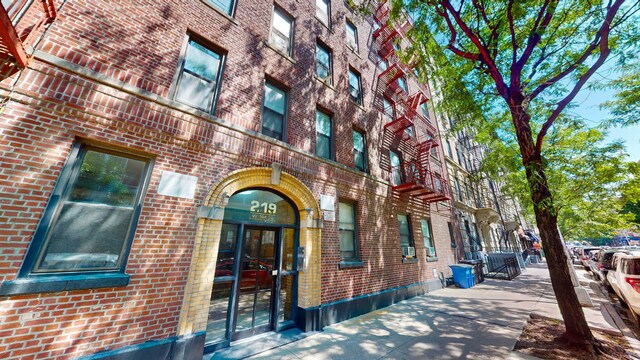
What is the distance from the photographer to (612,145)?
7895 mm

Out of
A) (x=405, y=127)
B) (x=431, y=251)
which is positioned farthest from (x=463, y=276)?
(x=405, y=127)

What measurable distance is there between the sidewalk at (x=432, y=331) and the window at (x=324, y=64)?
843 centimetres

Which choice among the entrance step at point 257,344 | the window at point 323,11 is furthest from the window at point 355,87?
the entrance step at point 257,344

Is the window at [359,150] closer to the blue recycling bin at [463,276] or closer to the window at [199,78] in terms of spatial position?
the window at [199,78]

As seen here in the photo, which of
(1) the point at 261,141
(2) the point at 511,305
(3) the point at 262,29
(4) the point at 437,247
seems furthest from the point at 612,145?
(3) the point at 262,29

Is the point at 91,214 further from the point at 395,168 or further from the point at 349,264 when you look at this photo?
the point at 395,168

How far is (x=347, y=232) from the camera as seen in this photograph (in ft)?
25.4

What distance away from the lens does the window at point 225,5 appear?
6.57 meters

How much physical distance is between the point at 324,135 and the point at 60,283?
23.2ft

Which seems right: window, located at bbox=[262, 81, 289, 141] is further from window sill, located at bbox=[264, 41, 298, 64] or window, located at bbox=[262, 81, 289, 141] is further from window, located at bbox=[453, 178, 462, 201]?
window, located at bbox=[453, 178, 462, 201]

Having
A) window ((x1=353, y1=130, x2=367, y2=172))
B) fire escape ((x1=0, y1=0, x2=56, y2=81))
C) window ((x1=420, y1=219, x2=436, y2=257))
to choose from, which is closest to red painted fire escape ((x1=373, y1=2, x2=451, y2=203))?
window ((x1=420, y1=219, x2=436, y2=257))

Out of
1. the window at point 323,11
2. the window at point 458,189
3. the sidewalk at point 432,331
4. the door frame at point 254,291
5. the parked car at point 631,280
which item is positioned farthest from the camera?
the window at point 458,189

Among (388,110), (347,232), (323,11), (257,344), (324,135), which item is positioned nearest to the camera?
(257,344)

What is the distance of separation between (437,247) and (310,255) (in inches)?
336
